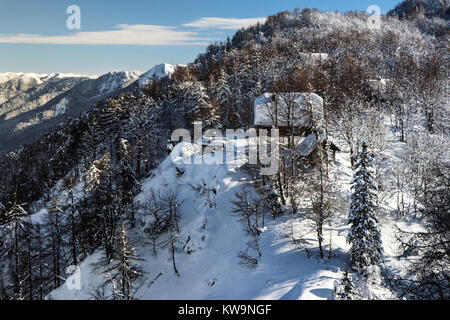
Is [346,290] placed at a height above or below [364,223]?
below

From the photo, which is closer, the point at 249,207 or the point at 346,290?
the point at 346,290

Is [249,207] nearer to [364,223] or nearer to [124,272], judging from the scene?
[364,223]

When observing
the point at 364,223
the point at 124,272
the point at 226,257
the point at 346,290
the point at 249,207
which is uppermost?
the point at 364,223

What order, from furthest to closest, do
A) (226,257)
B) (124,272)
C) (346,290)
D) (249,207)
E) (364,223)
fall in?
(249,207)
(226,257)
(124,272)
(364,223)
(346,290)

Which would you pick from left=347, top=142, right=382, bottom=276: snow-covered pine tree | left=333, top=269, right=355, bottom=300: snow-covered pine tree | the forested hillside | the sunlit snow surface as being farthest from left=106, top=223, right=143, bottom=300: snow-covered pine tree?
left=347, top=142, right=382, bottom=276: snow-covered pine tree

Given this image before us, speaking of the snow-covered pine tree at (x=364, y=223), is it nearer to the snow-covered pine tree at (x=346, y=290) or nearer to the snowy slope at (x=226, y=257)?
the snowy slope at (x=226, y=257)

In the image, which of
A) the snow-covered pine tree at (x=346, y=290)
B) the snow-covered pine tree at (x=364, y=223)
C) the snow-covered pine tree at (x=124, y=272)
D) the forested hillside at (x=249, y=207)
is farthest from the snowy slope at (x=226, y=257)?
the snow-covered pine tree at (x=346, y=290)

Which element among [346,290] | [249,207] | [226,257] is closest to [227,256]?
[226,257]
